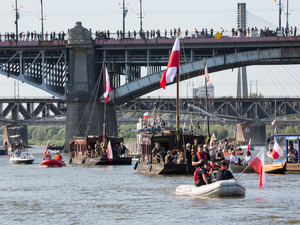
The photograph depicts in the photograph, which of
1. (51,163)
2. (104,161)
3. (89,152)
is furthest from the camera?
(89,152)

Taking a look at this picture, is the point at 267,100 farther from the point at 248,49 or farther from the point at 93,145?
the point at 93,145

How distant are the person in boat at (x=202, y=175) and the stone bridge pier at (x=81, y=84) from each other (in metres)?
48.0

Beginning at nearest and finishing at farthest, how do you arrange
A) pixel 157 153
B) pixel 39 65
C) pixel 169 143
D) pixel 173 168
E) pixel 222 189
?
pixel 222 189 → pixel 173 168 → pixel 157 153 → pixel 169 143 → pixel 39 65

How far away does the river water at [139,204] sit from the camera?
2156 centimetres

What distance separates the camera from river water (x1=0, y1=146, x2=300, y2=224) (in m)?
21.6

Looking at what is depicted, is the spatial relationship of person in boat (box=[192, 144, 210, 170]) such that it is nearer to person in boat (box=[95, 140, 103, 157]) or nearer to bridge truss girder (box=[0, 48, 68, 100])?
person in boat (box=[95, 140, 103, 157])

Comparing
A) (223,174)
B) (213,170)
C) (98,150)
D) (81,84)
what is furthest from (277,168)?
(81,84)

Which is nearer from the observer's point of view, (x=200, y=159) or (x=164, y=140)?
(x=200, y=159)

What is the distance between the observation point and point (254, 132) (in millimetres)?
142000

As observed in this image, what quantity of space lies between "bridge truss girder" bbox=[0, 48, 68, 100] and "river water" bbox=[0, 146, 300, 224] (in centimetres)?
4105

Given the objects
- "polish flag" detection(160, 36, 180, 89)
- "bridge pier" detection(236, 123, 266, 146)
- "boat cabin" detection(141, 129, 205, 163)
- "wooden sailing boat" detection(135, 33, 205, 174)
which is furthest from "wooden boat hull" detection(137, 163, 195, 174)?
"bridge pier" detection(236, 123, 266, 146)

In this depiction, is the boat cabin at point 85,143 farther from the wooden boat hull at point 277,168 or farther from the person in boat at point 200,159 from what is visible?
the person in boat at point 200,159

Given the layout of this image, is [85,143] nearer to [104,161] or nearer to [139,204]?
[104,161]

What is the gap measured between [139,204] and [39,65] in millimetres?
59664
